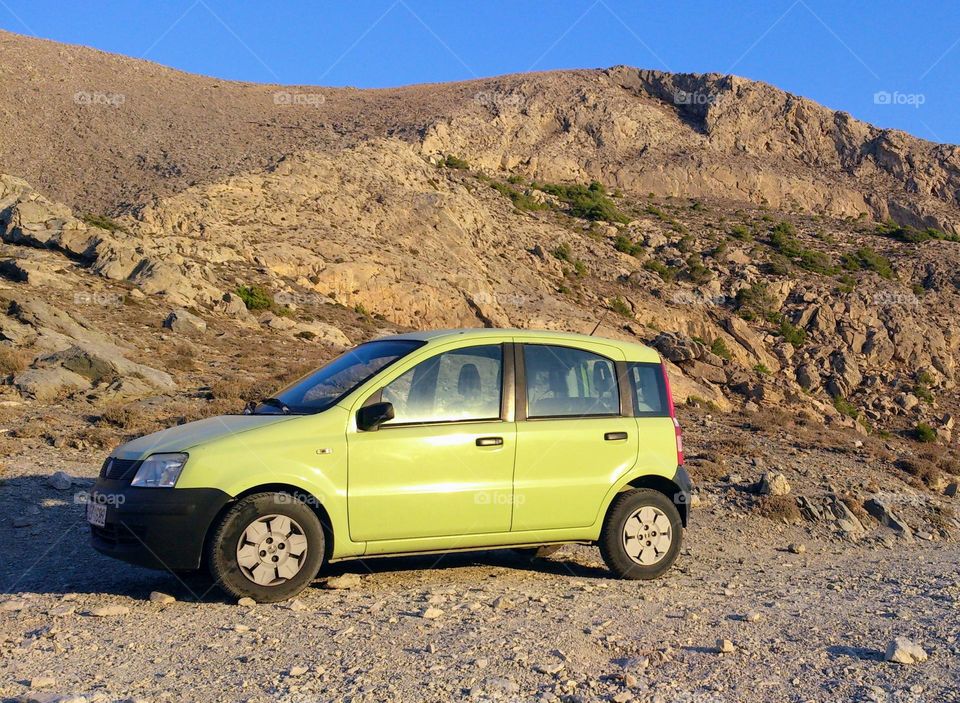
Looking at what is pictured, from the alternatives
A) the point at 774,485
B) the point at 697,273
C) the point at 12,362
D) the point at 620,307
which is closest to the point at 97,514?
the point at 774,485

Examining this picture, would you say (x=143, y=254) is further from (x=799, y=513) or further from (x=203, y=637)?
(x=203, y=637)

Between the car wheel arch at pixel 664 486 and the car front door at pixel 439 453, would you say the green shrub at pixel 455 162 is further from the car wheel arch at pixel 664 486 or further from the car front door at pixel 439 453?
the car front door at pixel 439 453

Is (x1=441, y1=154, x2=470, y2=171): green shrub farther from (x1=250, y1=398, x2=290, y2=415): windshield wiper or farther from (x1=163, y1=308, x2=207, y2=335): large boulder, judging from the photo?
(x1=250, y1=398, x2=290, y2=415): windshield wiper

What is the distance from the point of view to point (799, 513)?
10500 millimetres

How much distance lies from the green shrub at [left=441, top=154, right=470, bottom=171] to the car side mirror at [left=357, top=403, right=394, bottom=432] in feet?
132

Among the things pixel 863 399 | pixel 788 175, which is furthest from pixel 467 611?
pixel 788 175

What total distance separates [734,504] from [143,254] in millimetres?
18350

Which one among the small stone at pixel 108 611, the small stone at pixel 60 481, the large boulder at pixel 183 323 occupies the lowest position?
the small stone at pixel 108 611

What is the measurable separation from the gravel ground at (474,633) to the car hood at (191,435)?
968mm

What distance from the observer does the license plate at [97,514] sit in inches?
238

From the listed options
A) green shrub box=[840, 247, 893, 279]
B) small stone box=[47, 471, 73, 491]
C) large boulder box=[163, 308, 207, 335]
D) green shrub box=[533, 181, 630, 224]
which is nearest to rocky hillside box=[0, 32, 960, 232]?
green shrub box=[533, 181, 630, 224]

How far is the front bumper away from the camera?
5.84 m

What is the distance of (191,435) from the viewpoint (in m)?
6.23

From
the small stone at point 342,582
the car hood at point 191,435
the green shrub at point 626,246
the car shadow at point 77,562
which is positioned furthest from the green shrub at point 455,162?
the small stone at point 342,582
